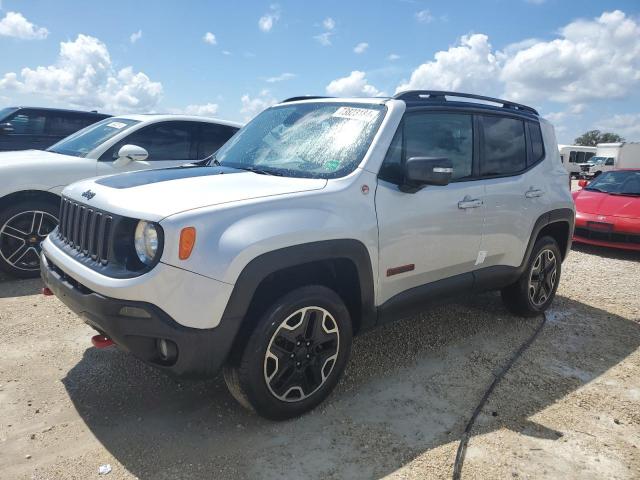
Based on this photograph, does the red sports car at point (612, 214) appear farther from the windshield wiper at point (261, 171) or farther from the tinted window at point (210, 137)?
the windshield wiper at point (261, 171)

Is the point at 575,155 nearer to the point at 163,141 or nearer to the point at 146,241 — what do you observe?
the point at 163,141

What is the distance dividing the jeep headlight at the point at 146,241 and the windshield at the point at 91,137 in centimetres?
373

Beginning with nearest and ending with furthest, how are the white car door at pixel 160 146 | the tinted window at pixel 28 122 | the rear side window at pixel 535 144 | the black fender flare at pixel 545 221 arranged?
the black fender flare at pixel 545 221 < the rear side window at pixel 535 144 < the white car door at pixel 160 146 < the tinted window at pixel 28 122

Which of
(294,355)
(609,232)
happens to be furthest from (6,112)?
(609,232)

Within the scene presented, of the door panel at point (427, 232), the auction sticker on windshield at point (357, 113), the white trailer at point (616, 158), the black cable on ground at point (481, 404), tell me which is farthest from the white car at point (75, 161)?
the white trailer at point (616, 158)

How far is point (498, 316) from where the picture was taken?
4957 mm

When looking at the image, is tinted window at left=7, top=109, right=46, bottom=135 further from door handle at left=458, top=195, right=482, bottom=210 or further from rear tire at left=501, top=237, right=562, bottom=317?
rear tire at left=501, top=237, right=562, bottom=317

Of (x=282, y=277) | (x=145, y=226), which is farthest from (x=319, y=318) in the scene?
(x=145, y=226)

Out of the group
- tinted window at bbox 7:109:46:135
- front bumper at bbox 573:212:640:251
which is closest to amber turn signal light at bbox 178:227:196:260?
front bumper at bbox 573:212:640:251

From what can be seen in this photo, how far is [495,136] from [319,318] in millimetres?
2307

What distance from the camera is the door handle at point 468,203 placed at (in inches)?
144

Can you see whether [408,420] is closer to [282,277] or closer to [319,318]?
[319,318]

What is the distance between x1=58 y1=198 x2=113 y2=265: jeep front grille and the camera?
2.70 metres

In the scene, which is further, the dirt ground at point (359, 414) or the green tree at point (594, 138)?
the green tree at point (594, 138)
